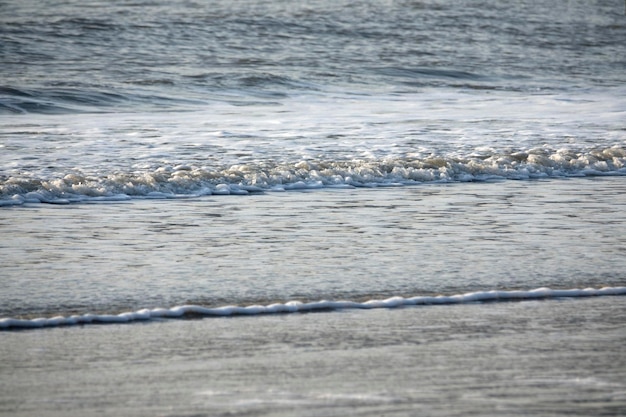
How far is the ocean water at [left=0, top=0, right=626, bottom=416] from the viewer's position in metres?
3.07

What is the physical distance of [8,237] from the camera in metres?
5.47

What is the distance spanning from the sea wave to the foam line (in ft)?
10.6

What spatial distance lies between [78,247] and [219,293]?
128cm

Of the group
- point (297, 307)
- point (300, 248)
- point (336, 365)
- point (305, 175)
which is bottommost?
point (305, 175)

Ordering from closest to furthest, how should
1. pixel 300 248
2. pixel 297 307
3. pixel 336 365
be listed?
pixel 336 365 < pixel 297 307 < pixel 300 248

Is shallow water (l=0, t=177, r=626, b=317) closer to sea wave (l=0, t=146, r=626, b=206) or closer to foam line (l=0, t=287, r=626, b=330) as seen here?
foam line (l=0, t=287, r=626, b=330)

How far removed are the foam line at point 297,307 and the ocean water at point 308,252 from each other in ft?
0.04

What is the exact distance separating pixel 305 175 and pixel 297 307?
13.3 feet

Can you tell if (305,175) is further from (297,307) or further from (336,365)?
(336,365)

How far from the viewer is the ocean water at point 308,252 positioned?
307 cm

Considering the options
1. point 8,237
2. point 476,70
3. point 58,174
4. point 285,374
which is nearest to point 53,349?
point 285,374

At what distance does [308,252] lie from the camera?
16.7 ft

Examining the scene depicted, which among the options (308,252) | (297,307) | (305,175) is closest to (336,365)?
(297,307)

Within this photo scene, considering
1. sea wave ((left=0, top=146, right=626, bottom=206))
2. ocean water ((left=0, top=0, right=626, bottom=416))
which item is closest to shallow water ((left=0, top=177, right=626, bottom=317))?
ocean water ((left=0, top=0, right=626, bottom=416))
